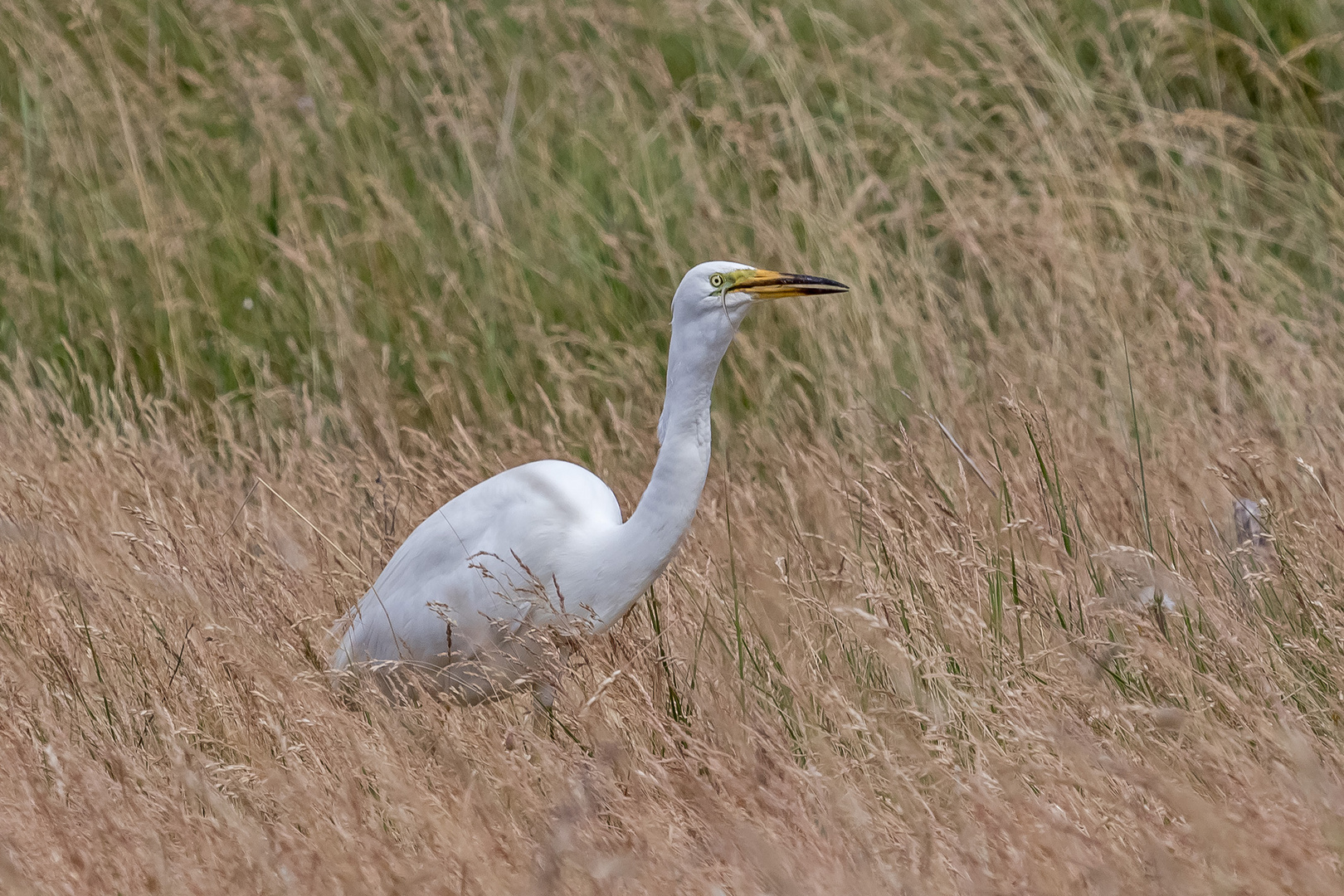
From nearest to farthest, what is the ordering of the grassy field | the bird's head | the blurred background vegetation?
the grassy field < the bird's head < the blurred background vegetation

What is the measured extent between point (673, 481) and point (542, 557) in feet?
1.14

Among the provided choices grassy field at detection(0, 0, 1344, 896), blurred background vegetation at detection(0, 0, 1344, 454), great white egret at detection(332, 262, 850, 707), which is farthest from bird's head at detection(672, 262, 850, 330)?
blurred background vegetation at detection(0, 0, 1344, 454)

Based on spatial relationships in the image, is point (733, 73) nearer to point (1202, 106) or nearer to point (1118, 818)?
point (1202, 106)

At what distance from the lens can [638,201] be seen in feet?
15.5

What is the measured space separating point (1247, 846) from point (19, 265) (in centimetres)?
480

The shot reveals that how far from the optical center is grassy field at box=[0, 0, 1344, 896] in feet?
7.07

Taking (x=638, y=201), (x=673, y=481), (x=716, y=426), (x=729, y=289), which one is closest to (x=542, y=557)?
(x=673, y=481)

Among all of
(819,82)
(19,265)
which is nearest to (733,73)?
(819,82)

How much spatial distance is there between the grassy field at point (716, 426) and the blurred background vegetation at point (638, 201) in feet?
0.08

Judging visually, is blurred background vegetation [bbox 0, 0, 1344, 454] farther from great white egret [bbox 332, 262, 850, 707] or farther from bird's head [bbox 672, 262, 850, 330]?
bird's head [bbox 672, 262, 850, 330]

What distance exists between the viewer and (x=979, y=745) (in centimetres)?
219

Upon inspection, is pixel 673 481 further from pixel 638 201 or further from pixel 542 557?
pixel 638 201

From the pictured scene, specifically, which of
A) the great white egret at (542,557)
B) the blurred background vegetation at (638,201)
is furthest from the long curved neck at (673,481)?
the blurred background vegetation at (638,201)

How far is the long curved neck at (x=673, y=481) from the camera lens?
8.89 feet
